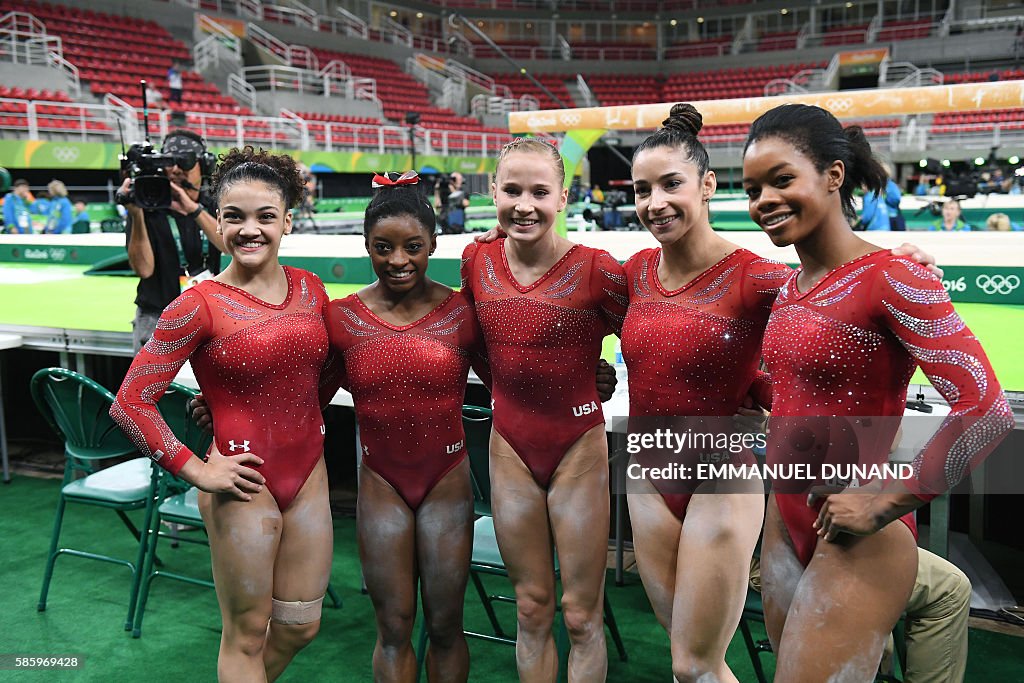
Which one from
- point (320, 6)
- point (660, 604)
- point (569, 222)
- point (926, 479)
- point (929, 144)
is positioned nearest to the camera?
point (926, 479)

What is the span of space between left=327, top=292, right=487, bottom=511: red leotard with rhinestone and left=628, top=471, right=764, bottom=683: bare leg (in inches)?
26.7

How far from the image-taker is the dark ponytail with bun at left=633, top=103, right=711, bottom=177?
233 centimetres

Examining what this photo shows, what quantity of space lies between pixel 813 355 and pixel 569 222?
37.7 feet

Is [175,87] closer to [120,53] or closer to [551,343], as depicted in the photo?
[120,53]

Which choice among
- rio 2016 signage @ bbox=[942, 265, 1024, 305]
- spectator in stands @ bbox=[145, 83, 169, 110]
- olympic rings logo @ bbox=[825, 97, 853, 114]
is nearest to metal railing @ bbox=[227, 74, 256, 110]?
spectator in stands @ bbox=[145, 83, 169, 110]

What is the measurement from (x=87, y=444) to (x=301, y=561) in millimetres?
1803

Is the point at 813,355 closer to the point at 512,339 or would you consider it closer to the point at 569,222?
the point at 512,339

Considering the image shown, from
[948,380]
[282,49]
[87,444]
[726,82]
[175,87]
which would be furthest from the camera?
[726,82]

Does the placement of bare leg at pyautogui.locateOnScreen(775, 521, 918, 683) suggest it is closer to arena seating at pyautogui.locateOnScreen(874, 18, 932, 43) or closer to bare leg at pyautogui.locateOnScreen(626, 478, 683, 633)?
bare leg at pyautogui.locateOnScreen(626, 478, 683, 633)

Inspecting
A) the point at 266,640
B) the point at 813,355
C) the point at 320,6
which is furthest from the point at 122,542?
the point at 320,6

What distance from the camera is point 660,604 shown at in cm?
235

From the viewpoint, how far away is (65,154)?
14969 mm

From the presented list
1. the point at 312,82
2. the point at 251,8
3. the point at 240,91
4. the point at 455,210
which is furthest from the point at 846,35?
the point at 455,210

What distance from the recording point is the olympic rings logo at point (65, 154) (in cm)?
1484
